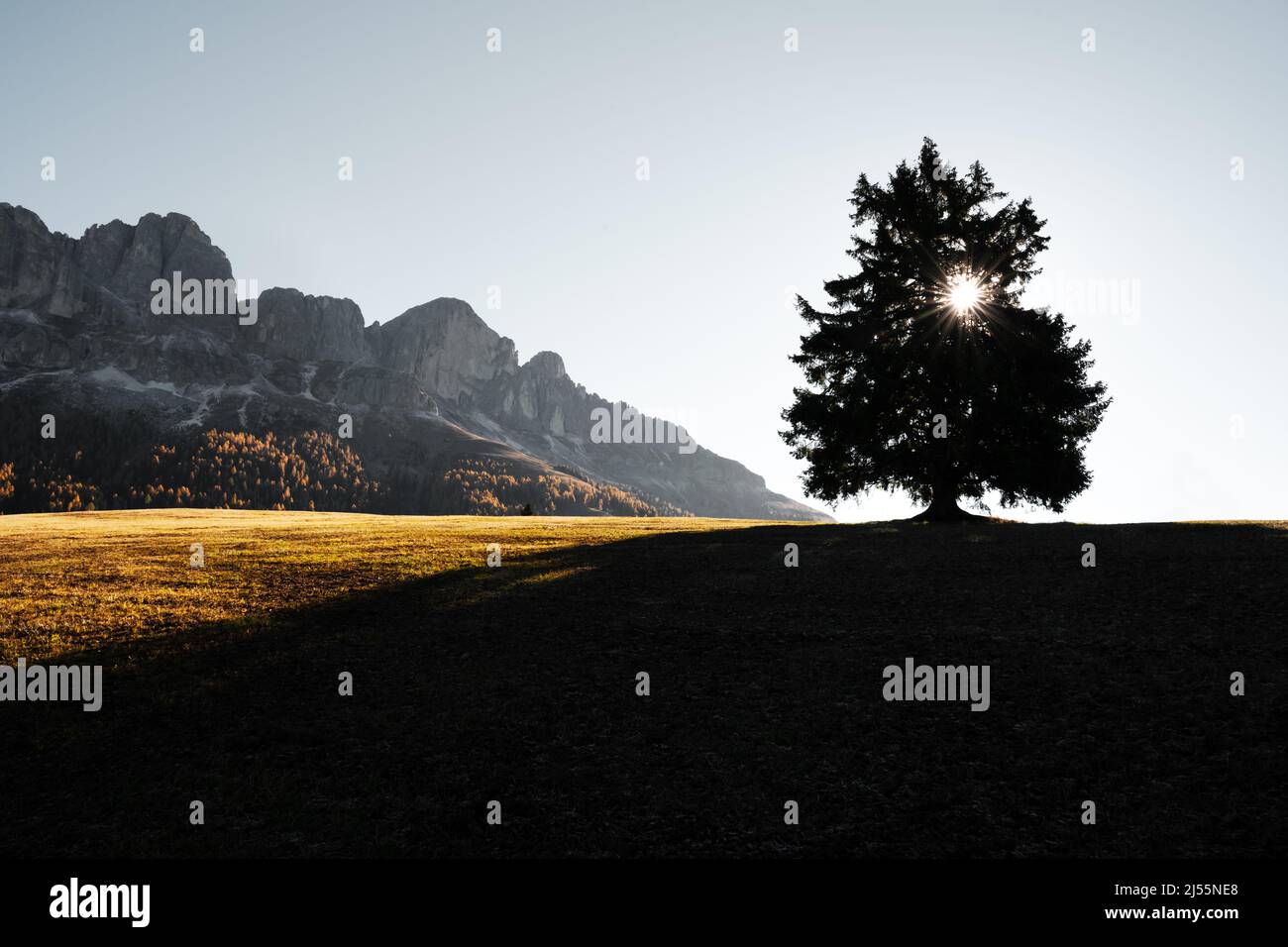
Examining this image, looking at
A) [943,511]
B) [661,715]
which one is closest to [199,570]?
[661,715]

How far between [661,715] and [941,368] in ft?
88.6

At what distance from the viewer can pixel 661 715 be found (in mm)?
10797

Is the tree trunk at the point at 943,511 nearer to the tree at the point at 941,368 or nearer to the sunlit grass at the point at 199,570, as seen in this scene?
the tree at the point at 941,368

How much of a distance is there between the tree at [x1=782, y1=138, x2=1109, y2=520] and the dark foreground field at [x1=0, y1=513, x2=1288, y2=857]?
11.3m

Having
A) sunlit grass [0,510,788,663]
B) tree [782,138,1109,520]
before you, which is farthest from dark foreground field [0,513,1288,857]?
tree [782,138,1109,520]

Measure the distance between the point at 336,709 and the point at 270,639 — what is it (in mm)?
4072

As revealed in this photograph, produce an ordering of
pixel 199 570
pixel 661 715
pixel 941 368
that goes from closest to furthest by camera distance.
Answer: pixel 661 715 → pixel 199 570 → pixel 941 368

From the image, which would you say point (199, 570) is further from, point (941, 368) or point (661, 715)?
point (941, 368)

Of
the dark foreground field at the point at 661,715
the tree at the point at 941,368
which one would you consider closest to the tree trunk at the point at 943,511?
the tree at the point at 941,368

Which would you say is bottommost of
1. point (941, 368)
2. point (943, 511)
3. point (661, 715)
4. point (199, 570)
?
point (661, 715)

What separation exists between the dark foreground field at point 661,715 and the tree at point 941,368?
1134 centimetres

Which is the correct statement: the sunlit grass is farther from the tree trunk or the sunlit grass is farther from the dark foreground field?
the tree trunk

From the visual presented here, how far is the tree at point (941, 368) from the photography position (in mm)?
30828

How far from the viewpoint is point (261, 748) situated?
32.3 feet
